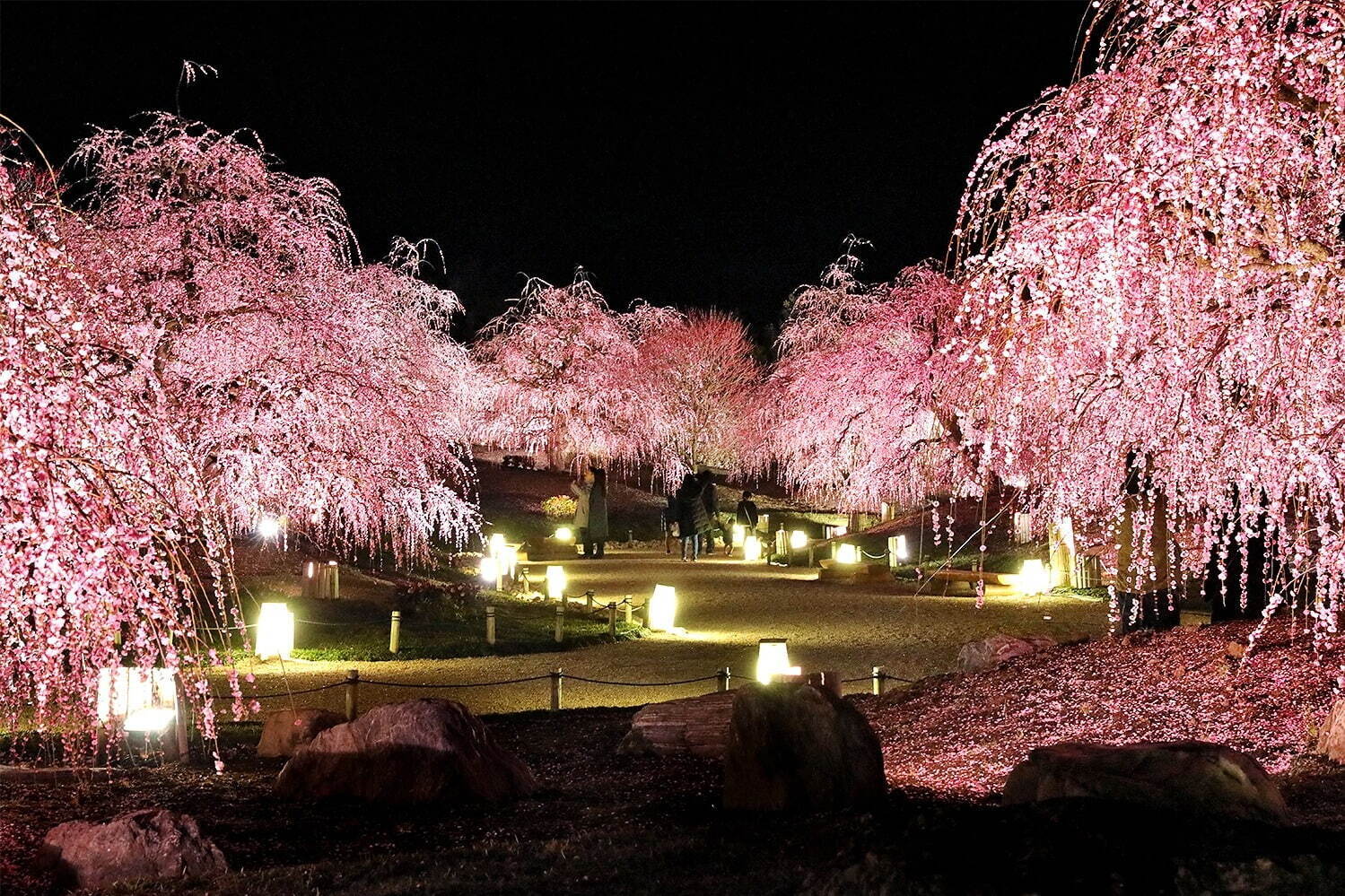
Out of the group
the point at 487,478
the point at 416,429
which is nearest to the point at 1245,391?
the point at 416,429

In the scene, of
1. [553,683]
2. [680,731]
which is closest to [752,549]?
[553,683]

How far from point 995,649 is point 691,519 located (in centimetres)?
1838

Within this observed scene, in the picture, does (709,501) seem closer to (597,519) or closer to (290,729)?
(597,519)

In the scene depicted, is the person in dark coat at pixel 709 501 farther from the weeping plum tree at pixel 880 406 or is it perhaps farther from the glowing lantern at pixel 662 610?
the glowing lantern at pixel 662 610

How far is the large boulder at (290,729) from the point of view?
389 inches

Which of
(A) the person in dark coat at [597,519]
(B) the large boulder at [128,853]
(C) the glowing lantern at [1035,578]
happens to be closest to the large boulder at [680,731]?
(B) the large boulder at [128,853]

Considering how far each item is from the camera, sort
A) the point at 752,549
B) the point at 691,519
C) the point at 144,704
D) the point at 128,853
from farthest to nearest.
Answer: the point at 752,549
the point at 691,519
the point at 144,704
the point at 128,853

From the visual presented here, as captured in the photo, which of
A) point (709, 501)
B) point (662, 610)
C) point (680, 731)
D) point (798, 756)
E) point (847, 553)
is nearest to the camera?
point (798, 756)

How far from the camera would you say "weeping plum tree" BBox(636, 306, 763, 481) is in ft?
151

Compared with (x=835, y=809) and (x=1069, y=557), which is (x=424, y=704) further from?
(x=1069, y=557)

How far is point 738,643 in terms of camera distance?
56.0 feet

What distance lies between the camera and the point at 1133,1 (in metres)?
7.16

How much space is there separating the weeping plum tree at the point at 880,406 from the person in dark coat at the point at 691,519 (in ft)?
9.55

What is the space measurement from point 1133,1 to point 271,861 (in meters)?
7.37
